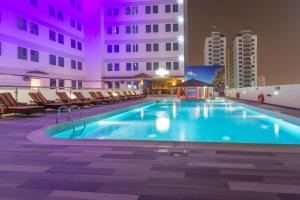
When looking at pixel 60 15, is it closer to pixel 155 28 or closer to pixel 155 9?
pixel 155 28

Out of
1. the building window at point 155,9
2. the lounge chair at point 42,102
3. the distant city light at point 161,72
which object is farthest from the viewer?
the building window at point 155,9

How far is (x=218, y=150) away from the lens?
4.94m

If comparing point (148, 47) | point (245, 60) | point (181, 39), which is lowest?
point (148, 47)

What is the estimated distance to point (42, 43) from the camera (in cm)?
2950

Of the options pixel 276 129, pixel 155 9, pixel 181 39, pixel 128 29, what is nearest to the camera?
pixel 276 129

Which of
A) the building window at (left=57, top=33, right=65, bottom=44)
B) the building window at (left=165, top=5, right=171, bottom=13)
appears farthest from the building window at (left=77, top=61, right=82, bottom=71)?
the building window at (left=165, top=5, right=171, bottom=13)

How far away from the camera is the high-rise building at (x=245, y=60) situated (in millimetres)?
131000

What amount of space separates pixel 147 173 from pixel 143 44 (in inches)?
1532

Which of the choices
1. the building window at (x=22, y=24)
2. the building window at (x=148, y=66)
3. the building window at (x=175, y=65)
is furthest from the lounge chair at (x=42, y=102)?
the building window at (x=175, y=65)

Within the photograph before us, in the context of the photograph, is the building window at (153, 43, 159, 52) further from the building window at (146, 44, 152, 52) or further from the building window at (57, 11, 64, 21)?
the building window at (57, 11, 64, 21)

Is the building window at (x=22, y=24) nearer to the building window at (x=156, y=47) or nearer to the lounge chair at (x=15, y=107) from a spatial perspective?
the lounge chair at (x=15, y=107)

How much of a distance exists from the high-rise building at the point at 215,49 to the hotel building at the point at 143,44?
353ft

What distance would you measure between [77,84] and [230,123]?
27.9 meters

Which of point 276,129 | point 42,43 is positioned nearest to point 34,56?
point 42,43
